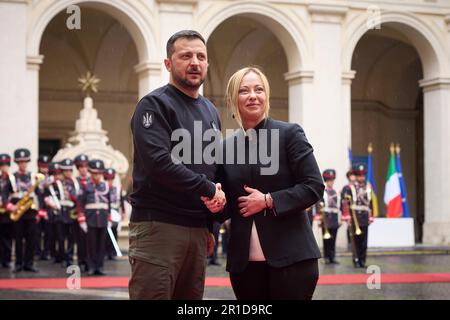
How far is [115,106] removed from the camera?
23703mm

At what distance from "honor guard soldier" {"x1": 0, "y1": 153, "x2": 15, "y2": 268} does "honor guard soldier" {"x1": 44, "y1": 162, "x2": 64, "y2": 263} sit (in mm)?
1084

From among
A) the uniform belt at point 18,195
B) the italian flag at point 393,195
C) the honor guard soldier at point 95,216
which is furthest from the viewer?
the italian flag at point 393,195

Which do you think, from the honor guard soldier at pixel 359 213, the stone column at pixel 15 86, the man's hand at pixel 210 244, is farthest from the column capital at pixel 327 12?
the man's hand at pixel 210 244

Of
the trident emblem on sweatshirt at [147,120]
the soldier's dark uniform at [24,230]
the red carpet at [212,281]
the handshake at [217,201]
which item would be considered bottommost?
the red carpet at [212,281]

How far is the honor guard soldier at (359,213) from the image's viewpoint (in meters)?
14.2

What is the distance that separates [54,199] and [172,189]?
10.9 m

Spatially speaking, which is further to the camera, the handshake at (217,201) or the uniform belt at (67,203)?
the uniform belt at (67,203)

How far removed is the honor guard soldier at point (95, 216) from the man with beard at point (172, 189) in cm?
880

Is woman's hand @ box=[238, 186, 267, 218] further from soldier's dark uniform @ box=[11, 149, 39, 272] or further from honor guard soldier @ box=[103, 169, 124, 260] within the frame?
honor guard soldier @ box=[103, 169, 124, 260]

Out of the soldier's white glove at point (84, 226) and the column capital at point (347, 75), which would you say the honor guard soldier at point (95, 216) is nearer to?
the soldier's white glove at point (84, 226)

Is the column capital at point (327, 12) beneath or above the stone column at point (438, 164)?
above

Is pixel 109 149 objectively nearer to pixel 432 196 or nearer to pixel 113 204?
pixel 113 204

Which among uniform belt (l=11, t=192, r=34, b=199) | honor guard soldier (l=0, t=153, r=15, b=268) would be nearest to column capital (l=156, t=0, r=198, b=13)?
honor guard soldier (l=0, t=153, r=15, b=268)
